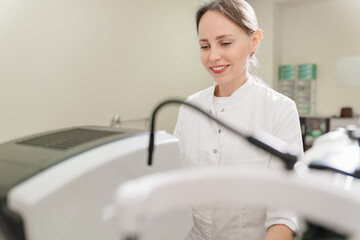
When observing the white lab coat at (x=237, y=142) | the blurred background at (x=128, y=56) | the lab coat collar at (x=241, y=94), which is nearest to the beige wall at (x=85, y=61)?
the blurred background at (x=128, y=56)

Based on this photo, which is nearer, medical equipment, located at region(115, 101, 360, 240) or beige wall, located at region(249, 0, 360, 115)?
medical equipment, located at region(115, 101, 360, 240)

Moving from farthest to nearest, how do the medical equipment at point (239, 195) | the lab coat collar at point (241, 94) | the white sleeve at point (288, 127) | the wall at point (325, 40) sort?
the wall at point (325, 40) < the lab coat collar at point (241, 94) < the white sleeve at point (288, 127) < the medical equipment at point (239, 195)

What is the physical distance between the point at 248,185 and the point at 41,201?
229mm

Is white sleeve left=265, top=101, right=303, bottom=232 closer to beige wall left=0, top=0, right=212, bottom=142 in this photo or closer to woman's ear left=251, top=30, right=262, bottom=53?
woman's ear left=251, top=30, right=262, bottom=53

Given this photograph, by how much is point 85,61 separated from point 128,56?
0.41 m

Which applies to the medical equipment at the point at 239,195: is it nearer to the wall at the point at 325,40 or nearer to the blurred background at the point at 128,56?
the blurred background at the point at 128,56

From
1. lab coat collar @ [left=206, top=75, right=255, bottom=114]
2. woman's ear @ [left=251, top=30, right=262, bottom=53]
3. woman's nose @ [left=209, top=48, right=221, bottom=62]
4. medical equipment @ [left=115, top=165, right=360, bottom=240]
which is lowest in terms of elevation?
medical equipment @ [left=115, top=165, right=360, bottom=240]

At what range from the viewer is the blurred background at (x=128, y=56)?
1.56 m

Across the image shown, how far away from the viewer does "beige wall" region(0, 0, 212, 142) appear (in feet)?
4.99

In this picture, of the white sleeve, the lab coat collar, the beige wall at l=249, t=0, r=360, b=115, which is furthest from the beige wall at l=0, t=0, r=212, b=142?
the beige wall at l=249, t=0, r=360, b=115

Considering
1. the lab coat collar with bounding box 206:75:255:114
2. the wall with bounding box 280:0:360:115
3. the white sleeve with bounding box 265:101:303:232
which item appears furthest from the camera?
the wall with bounding box 280:0:360:115

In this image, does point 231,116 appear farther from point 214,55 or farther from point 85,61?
point 85,61

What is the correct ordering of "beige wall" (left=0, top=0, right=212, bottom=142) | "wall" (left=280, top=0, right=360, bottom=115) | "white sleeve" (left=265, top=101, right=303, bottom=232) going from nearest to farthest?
"white sleeve" (left=265, top=101, right=303, bottom=232)
"beige wall" (left=0, top=0, right=212, bottom=142)
"wall" (left=280, top=0, right=360, bottom=115)

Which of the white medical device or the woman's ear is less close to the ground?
the woman's ear
